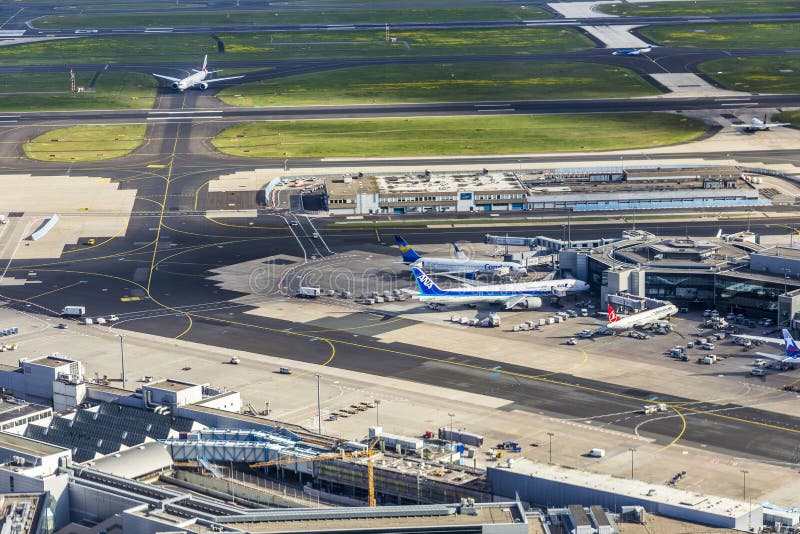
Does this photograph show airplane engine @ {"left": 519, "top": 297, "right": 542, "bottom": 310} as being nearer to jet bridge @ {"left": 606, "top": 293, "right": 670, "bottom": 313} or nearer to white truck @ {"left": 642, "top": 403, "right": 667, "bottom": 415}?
jet bridge @ {"left": 606, "top": 293, "right": 670, "bottom": 313}

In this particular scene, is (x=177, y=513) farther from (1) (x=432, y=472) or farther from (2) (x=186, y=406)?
(2) (x=186, y=406)

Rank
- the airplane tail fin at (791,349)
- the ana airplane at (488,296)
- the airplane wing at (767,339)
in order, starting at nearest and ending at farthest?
1. the airplane tail fin at (791,349)
2. the airplane wing at (767,339)
3. the ana airplane at (488,296)

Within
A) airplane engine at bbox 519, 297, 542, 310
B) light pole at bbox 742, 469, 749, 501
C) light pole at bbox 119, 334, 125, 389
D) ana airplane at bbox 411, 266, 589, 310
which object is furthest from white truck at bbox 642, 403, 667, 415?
light pole at bbox 119, 334, 125, 389

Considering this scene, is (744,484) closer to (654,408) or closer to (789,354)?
(654,408)

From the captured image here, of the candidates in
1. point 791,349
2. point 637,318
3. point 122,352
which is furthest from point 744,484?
point 122,352

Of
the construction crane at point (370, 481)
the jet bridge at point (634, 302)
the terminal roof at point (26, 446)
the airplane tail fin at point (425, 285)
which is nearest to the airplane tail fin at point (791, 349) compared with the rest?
the jet bridge at point (634, 302)

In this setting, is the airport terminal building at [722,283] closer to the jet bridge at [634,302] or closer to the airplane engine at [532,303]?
the jet bridge at [634,302]

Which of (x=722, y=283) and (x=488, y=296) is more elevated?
(x=722, y=283)

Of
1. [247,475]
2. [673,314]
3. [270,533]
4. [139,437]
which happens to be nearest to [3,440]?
[139,437]

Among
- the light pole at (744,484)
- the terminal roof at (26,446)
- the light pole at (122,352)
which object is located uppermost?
the terminal roof at (26,446)
